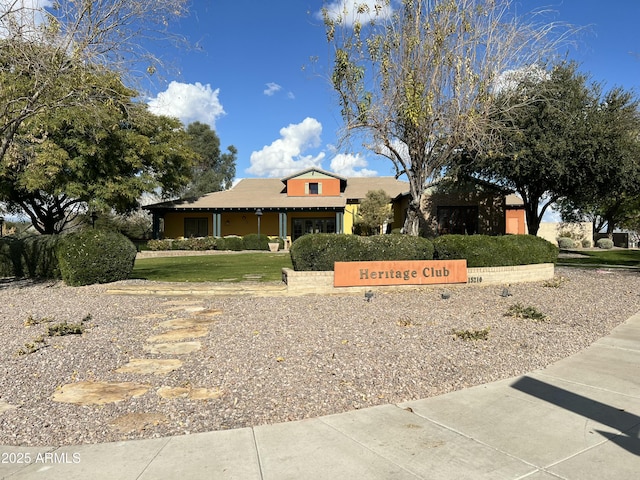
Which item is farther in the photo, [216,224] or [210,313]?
[216,224]

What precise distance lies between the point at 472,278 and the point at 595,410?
800cm

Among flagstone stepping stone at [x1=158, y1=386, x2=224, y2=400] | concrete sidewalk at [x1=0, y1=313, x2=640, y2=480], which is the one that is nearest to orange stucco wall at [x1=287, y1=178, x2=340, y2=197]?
flagstone stepping stone at [x1=158, y1=386, x2=224, y2=400]

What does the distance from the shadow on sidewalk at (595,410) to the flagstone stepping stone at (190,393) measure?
10.4ft

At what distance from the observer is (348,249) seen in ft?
36.7

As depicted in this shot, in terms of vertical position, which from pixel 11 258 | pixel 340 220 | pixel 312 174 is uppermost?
pixel 312 174

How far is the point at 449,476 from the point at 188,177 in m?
33.7

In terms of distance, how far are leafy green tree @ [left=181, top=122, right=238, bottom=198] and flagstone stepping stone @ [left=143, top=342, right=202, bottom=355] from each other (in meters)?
50.8

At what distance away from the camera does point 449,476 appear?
9.66 feet

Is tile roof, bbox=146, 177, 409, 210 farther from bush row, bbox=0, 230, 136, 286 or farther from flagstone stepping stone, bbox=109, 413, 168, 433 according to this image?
flagstone stepping stone, bbox=109, 413, 168, 433

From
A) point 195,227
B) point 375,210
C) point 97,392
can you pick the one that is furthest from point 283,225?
point 97,392

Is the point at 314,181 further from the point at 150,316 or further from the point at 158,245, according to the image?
the point at 150,316

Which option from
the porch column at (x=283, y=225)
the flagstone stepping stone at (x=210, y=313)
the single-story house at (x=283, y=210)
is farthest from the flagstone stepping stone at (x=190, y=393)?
the porch column at (x=283, y=225)

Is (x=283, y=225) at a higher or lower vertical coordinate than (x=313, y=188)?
lower

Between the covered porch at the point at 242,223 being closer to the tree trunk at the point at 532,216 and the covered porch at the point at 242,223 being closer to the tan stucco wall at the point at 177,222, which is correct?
the tan stucco wall at the point at 177,222
